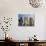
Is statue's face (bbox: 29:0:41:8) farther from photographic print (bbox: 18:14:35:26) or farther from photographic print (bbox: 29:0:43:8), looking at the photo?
photographic print (bbox: 18:14:35:26)

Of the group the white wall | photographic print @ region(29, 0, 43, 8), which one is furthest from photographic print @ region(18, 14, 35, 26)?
photographic print @ region(29, 0, 43, 8)

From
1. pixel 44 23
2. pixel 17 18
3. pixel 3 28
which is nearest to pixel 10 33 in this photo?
pixel 3 28

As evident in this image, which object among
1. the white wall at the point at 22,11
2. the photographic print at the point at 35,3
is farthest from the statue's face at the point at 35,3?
the white wall at the point at 22,11

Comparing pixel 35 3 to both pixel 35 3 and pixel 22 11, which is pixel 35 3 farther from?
pixel 22 11

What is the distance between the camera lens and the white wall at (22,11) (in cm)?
493

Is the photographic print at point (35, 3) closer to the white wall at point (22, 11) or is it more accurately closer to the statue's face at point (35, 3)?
the statue's face at point (35, 3)

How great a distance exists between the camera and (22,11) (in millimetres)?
4977

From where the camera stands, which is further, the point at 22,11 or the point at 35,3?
the point at 35,3

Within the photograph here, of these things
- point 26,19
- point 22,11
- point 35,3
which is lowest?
point 26,19

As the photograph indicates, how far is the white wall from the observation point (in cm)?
493

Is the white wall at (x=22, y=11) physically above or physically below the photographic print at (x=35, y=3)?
below


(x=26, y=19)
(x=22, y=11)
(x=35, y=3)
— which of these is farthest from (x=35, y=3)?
(x=26, y=19)

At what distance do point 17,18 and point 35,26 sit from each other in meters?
0.78

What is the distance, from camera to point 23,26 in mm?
4965
